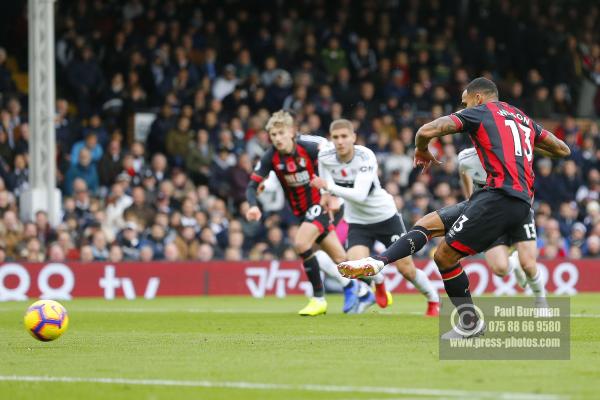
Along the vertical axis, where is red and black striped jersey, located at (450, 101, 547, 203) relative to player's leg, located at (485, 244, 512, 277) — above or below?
above

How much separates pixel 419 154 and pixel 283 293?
1205 cm

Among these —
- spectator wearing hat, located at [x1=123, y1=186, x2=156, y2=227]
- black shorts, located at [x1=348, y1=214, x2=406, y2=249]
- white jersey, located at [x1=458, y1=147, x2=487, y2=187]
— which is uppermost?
white jersey, located at [x1=458, y1=147, x2=487, y2=187]

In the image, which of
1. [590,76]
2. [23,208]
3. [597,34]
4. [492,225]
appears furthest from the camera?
[597,34]

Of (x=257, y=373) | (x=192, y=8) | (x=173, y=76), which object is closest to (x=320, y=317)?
(x=257, y=373)

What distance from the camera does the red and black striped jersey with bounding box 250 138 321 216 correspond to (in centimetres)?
1516

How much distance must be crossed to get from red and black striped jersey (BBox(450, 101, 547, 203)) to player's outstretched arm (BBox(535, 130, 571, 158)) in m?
0.50

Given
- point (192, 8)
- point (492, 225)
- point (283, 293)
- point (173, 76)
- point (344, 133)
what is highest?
point (192, 8)

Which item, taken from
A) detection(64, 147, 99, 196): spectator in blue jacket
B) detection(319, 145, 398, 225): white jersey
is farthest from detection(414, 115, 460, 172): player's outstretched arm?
detection(64, 147, 99, 196): spectator in blue jacket

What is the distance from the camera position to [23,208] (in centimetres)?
2191

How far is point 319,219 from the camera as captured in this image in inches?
598

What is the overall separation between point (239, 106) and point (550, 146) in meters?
13.8

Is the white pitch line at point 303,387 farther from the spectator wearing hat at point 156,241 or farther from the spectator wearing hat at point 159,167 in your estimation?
the spectator wearing hat at point 159,167

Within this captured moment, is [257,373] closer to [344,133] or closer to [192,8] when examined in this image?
[344,133]

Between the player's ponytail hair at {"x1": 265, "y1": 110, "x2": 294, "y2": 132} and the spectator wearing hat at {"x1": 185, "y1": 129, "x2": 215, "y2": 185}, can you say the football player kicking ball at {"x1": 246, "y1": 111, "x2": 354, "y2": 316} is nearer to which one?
the player's ponytail hair at {"x1": 265, "y1": 110, "x2": 294, "y2": 132}
